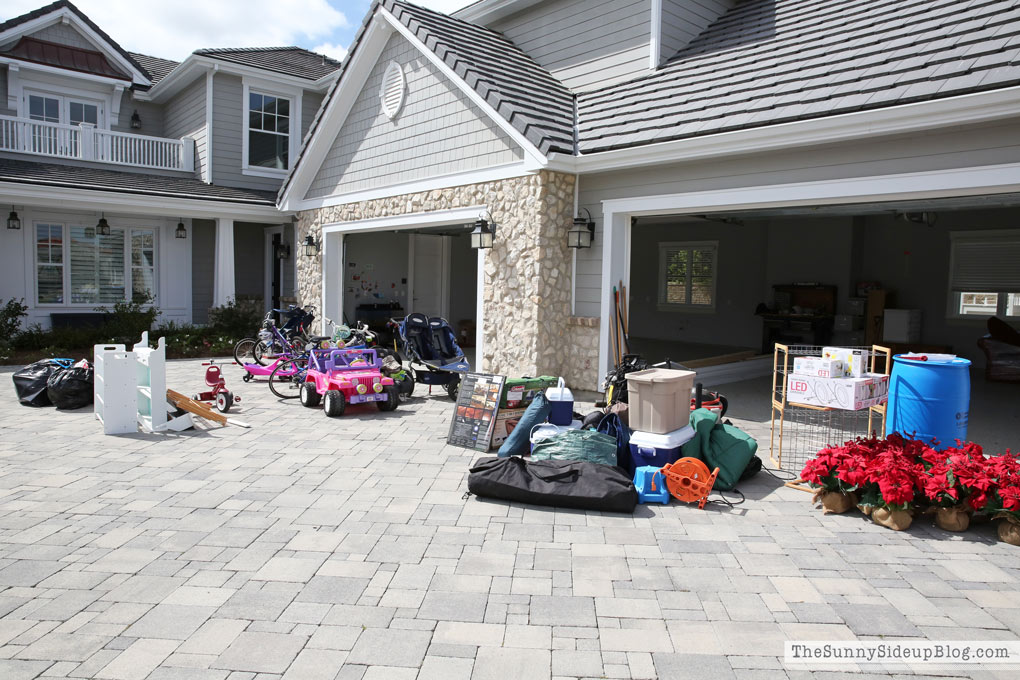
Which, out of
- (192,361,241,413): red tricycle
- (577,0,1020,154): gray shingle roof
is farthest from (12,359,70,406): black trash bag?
(577,0,1020,154): gray shingle roof

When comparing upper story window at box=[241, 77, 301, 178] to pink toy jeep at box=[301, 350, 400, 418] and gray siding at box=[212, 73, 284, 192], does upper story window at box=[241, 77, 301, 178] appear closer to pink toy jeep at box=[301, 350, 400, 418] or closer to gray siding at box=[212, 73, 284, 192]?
gray siding at box=[212, 73, 284, 192]

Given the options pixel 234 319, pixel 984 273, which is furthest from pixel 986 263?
pixel 234 319

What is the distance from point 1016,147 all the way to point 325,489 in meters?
6.57

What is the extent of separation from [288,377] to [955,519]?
815 centimetres

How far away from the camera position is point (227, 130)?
628 inches

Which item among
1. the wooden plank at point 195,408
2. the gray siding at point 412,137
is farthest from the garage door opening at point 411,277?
the wooden plank at point 195,408

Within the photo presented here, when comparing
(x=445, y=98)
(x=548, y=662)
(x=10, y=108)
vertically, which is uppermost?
(x=10, y=108)

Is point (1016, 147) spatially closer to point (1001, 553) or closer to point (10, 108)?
point (1001, 553)

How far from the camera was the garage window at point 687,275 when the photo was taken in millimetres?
16484

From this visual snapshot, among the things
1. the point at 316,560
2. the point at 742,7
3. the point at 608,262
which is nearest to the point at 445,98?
the point at 608,262

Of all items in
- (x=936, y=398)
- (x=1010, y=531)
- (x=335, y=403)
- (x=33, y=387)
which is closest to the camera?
(x=1010, y=531)

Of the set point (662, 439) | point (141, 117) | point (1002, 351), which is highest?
point (141, 117)

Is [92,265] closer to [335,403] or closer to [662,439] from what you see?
[335,403]

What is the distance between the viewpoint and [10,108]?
50.8ft
